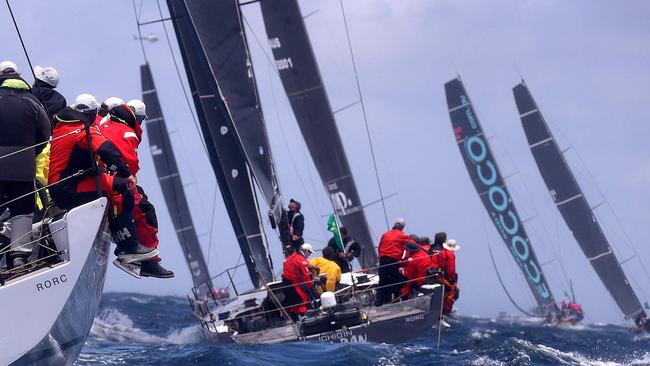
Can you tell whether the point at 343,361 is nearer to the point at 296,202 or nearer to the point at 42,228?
the point at 42,228

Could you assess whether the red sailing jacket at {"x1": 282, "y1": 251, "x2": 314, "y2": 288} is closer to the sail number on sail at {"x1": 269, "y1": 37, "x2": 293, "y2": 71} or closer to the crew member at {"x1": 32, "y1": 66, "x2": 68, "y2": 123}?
the crew member at {"x1": 32, "y1": 66, "x2": 68, "y2": 123}

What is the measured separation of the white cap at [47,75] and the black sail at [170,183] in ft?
74.0

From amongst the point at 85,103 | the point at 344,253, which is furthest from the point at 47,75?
the point at 344,253

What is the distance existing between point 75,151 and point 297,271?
21.4 ft

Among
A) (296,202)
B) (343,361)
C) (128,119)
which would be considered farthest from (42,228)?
(296,202)

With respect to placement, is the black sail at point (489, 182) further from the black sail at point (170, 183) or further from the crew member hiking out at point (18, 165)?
the crew member hiking out at point (18, 165)

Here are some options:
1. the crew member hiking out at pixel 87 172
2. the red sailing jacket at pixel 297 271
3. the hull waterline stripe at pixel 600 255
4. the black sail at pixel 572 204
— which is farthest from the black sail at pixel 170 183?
the crew member hiking out at pixel 87 172

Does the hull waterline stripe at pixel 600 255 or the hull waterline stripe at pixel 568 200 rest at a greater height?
the hull waterline stripe at pixel 568 200

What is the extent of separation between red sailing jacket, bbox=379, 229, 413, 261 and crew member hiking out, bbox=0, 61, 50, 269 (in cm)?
745

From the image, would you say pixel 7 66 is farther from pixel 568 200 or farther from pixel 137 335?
pixel 568 200

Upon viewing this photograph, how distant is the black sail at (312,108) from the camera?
22.4m

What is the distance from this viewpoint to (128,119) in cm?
782

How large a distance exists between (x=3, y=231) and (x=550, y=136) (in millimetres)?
29360

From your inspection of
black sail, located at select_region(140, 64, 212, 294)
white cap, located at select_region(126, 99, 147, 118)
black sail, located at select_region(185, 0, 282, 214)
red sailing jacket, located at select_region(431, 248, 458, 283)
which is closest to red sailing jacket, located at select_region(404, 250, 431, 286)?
red sailing jacket, located at select_region(431, 248, 458, 283)
